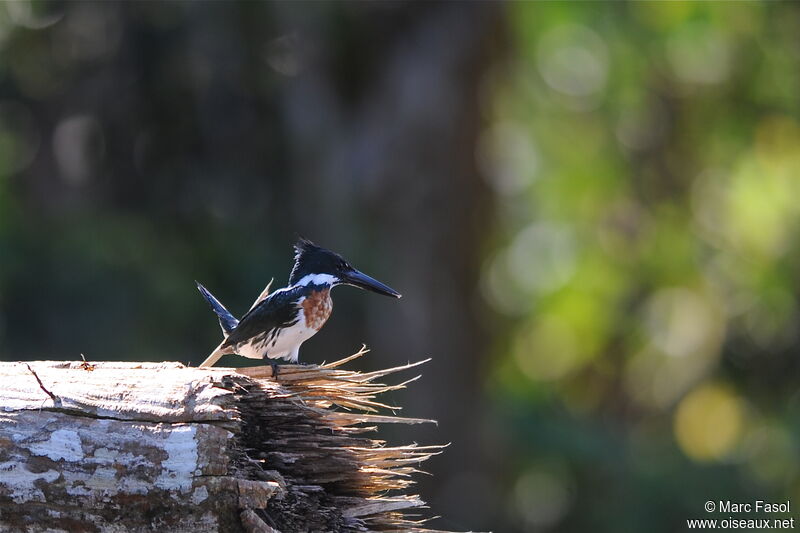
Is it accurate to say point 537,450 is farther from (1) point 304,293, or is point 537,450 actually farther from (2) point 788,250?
(1) point 304,293

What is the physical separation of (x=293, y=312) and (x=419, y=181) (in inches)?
302

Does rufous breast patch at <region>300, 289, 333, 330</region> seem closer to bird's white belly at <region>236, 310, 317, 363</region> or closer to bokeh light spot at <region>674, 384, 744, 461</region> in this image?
bird's white belly at <region>236, 310, 317, 363</region>

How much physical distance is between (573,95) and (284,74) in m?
7.88

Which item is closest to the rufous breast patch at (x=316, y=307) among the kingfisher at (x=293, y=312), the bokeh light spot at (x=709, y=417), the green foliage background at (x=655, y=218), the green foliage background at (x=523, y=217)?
the kingfisher at (x=293, y=312)

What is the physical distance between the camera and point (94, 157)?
13438 mm

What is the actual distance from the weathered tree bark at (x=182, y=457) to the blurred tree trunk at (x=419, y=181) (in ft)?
27.3

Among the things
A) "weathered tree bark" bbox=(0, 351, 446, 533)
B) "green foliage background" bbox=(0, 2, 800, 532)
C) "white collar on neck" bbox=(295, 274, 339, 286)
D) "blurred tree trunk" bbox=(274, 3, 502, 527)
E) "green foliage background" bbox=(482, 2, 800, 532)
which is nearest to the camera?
"weathered tree bark" bbox=(0, 351, 446, 533)

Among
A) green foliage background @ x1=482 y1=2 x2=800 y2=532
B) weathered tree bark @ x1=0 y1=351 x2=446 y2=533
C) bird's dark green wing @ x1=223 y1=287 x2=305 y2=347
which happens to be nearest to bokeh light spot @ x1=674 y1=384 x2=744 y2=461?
green foliage background @ x1=482 y1=2 x2=800 y2=532

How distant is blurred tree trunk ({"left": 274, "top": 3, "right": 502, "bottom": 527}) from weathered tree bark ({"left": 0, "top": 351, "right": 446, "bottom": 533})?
8.32 meters

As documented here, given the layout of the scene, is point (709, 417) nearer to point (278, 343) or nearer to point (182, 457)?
point (278, 343)

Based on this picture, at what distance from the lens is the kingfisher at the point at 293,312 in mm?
4883

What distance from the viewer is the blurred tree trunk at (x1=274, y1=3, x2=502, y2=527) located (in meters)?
12.5

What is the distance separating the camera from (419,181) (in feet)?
40.8

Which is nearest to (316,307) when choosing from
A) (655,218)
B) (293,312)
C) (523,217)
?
(293,312)
